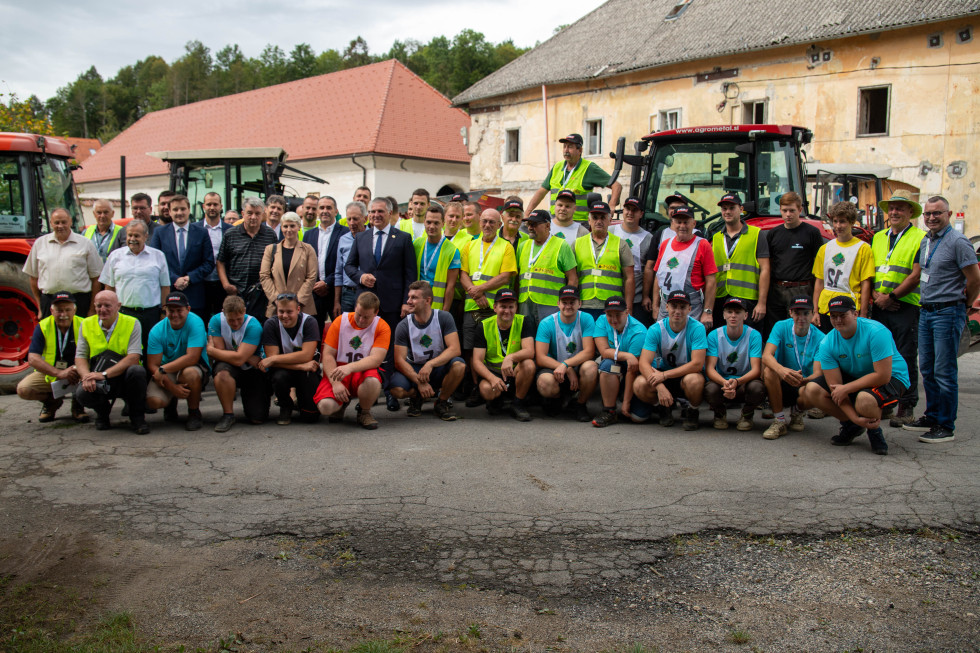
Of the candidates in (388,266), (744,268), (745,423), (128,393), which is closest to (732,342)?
(745,423)

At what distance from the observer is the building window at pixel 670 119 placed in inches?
917

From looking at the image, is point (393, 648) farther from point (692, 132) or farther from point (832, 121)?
point (832, 121)

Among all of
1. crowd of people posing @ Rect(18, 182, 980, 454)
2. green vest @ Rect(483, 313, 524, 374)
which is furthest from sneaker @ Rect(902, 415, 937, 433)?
green vest @ Rect(483, 313, 524, 374)

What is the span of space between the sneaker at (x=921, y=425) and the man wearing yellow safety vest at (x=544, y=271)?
3.19 metres

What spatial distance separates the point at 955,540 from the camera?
4.45m

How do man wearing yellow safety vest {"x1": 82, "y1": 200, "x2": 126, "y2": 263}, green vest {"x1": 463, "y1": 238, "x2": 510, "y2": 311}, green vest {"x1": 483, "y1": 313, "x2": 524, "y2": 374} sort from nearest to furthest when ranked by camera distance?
green vest {"x1": 483, "y1": 313, "x2": 524, "y2": 374}
green vest {"x1": 463, "y1": 238, "x2": 510, "y2": 311}
man wearing yellow safety vest {"x1": 82, "y1": 200, "x2": 126, "y2": 263}

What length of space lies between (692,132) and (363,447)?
5.10 meters

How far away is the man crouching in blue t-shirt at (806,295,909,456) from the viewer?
6191 millimetres

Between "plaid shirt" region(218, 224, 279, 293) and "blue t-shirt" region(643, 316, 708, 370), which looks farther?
"plaid shirt" region(218, 224, 279, 293)

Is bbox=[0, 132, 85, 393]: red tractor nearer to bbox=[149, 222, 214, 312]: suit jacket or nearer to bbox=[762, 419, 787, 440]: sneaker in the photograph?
bbox=[149, 222, 214, 312]: suit jacket

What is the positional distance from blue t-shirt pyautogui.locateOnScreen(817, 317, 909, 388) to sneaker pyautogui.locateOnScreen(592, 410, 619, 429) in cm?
182

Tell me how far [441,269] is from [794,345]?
3.47m

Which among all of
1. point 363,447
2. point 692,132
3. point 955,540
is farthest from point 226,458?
point 692,132

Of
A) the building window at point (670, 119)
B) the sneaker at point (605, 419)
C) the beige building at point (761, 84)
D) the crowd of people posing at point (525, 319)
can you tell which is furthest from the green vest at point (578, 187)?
the building window at point (670, 119)
